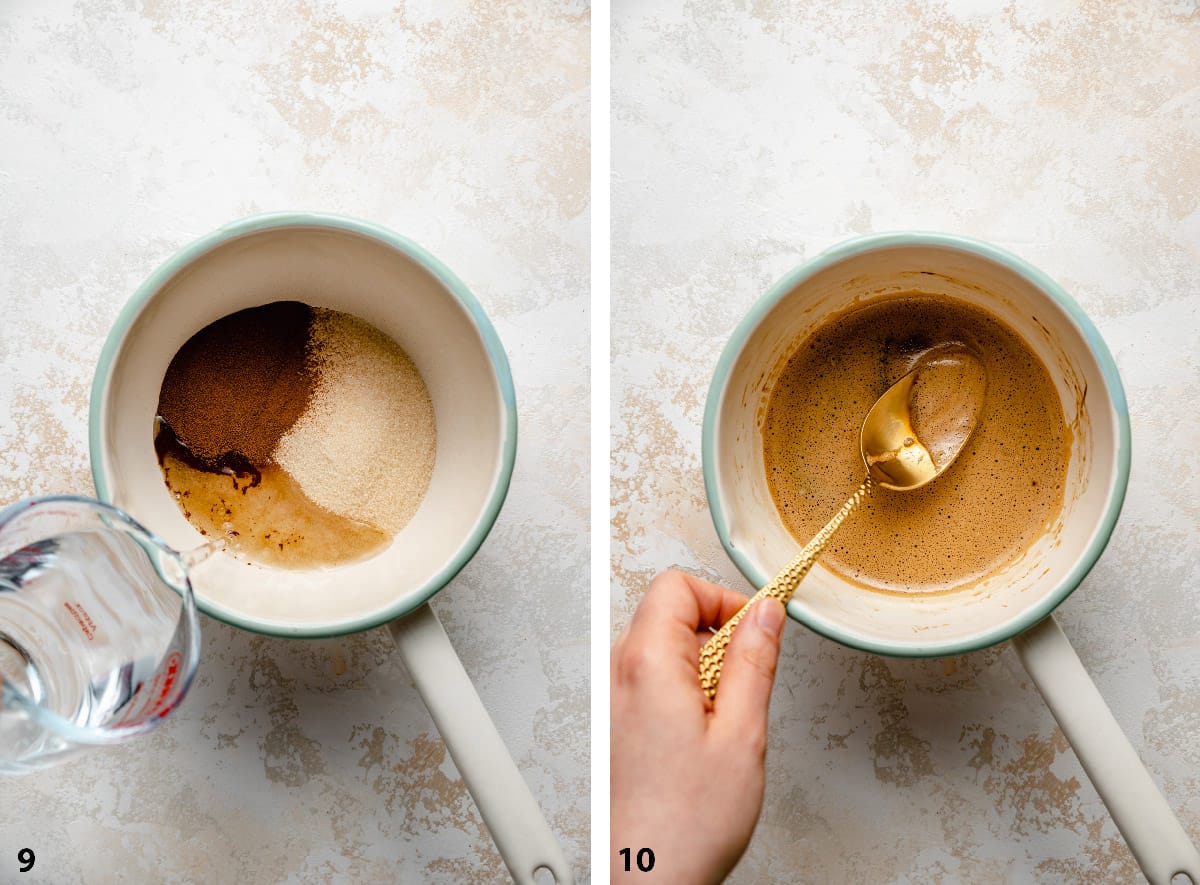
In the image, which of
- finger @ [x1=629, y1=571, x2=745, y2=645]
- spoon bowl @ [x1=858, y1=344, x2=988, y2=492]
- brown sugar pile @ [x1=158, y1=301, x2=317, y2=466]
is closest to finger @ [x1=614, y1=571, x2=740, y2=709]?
finger @ [x1=629, y1=571, x2=745, y2=645]

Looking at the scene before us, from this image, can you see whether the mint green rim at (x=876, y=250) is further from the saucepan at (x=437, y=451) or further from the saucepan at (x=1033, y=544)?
the saucepan at (x=437, y=451)

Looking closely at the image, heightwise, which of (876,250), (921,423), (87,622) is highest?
(876,250)

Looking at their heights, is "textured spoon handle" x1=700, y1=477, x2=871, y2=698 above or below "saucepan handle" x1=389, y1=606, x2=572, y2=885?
above

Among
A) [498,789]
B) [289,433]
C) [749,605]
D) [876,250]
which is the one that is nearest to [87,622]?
[289,433]

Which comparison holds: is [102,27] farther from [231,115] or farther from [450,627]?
[450,627]

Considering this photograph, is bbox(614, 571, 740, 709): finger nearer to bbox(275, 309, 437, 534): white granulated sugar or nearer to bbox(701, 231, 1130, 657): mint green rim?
bbox(701, 231, 1130, 657): mint green rim

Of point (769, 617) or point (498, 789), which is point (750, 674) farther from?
point (498, 789)

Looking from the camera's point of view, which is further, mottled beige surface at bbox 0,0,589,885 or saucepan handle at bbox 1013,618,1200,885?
mottled beige surface at bbox 0,0,589,885
